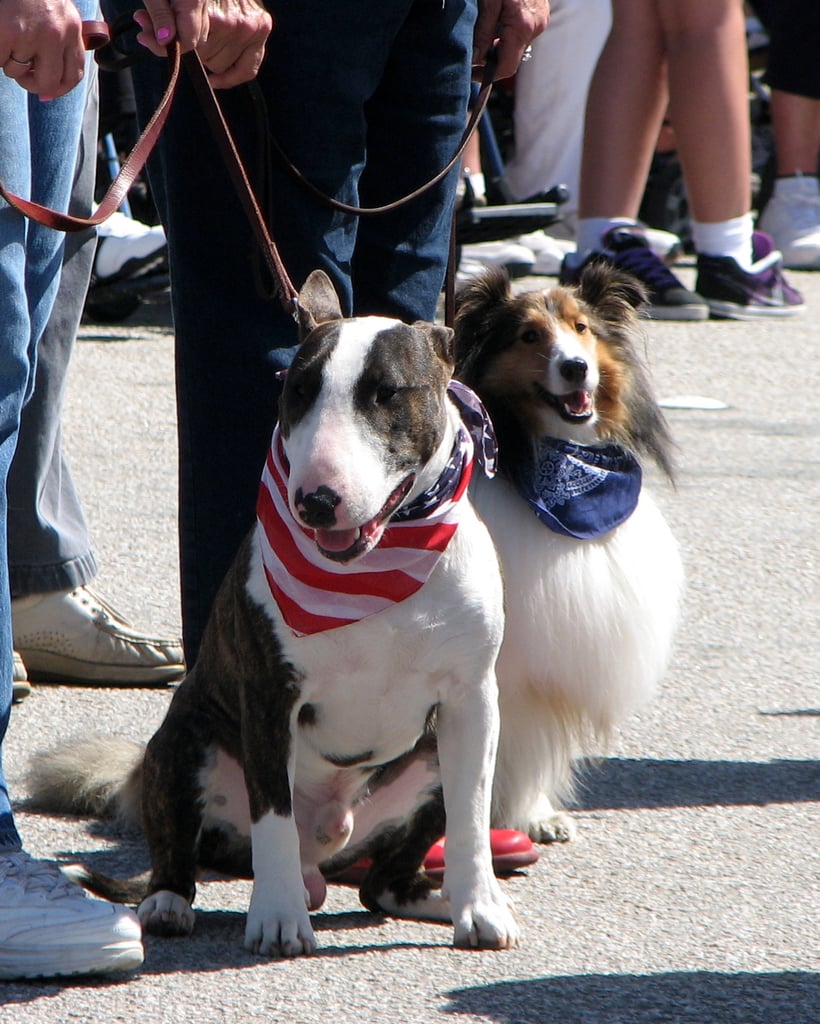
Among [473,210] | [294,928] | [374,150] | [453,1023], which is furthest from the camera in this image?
[473,210]

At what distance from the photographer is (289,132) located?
301 cm

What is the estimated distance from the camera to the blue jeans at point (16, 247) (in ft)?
8.52

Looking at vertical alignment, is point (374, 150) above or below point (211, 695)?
above

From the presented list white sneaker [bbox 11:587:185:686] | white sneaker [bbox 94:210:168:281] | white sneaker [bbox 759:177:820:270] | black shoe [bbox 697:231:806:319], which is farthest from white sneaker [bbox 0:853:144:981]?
white sneaker [bbox 759:177:820:270]

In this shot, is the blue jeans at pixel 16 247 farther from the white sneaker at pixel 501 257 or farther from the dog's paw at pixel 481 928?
the white sneaker at pixel 501 257

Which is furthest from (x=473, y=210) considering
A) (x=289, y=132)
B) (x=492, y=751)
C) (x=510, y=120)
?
(x=492, y=751)

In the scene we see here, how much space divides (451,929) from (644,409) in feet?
4.40

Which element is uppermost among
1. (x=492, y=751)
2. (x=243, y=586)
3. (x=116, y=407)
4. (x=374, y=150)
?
(x=374, y=150)

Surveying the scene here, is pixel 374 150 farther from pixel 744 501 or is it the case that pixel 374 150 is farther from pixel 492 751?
pixel 744 501

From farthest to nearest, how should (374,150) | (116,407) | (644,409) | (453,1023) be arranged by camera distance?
(116,407) → (644,409) → (374,150) → (453,1023)

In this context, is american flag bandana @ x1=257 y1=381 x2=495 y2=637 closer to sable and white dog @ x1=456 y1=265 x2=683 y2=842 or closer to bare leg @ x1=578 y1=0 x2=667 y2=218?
sable and white dog @ x1=456 y1=265 x2=683 y2=842

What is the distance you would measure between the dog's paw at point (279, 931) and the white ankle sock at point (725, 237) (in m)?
6.11

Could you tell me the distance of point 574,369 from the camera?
11.3 feet

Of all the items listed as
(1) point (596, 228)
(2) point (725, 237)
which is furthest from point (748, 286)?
(1) point (596, 228)
